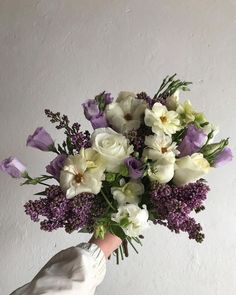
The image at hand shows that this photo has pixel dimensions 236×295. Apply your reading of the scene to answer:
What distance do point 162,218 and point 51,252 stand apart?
0.48 metres

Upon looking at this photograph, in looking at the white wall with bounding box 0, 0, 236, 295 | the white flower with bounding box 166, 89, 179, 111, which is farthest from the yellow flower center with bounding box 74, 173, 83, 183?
the white wall with bounding box 0, 0, 236, 295

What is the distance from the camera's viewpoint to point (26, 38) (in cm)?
130

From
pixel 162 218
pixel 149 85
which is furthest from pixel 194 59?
pixel 162 218

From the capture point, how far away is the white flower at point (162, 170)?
883 millimetres

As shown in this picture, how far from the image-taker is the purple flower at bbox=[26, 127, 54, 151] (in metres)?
0.95

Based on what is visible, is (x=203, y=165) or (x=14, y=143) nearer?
(x=203, y=165)

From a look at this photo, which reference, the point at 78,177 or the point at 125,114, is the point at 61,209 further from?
the point at 125,114

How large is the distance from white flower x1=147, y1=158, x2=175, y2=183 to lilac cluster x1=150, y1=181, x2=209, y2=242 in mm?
13

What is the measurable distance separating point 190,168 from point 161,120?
101 millimetres

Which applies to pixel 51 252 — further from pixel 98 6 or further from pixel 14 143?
pixel 98 6

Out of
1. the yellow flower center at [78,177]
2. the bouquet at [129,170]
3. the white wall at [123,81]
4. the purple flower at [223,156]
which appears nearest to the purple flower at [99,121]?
the bouquet at [129,170]

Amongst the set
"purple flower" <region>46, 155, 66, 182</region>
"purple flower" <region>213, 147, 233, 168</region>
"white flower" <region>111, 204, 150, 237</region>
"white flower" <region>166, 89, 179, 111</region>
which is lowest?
"purple flower" <region>213, 147, 233, 168</region>

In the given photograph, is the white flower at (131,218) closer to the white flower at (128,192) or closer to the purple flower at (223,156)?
the white flower at (128,192)

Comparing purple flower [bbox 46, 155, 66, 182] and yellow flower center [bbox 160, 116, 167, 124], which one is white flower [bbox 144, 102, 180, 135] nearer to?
yellow flower center [bbox 160, 116, 167, 124]
